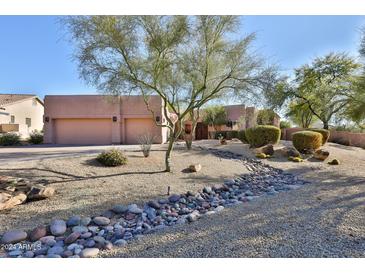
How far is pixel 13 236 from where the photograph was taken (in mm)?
3951

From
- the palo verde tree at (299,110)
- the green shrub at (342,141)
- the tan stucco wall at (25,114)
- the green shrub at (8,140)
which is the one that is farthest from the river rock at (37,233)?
the palo verde tree at (299,110)

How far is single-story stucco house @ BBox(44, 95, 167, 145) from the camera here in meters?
20.4

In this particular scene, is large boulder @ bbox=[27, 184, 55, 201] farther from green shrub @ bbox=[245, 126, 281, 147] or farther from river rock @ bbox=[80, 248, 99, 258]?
green shrub @ bbox=[245, 126, 281, 147]

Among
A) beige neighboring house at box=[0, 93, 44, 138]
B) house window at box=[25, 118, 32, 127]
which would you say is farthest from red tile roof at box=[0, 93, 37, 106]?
house window at box=[25, 118, 32, 127]

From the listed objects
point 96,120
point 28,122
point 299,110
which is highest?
point 299,110

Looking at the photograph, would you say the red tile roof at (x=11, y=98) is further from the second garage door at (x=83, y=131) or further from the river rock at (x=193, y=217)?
the river rock at (x=193, y=217)

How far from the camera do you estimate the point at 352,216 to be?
476 cm

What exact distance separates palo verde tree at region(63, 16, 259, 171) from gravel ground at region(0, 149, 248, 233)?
4.12 ft

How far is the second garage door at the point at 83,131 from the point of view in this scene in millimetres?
20766

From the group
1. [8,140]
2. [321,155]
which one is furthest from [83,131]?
[321,155]

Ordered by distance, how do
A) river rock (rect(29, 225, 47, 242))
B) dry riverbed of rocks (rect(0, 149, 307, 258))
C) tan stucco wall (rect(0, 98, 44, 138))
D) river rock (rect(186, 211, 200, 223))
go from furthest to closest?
tan stucco wall (rect(0, 98, 44, 138)) → river rock (rect(186, 211, 200, 223)) → river rock (rect(29, 225, 47, 242)) → dry riverbed of rocks (rect(0, 149, 307, 258))

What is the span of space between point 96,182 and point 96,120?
1480 cm

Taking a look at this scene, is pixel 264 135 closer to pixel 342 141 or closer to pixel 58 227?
pixel 342 141
